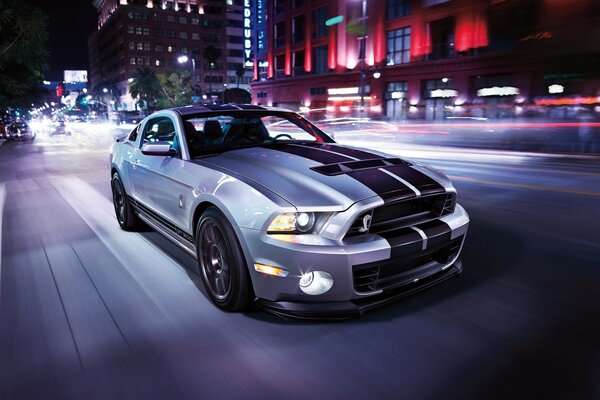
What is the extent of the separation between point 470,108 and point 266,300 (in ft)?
76.7

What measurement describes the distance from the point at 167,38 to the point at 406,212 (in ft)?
394

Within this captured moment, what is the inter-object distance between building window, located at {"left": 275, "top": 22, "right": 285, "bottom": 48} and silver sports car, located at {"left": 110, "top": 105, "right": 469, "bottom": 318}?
54300 mm

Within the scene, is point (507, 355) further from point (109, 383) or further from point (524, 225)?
point (524, 225)

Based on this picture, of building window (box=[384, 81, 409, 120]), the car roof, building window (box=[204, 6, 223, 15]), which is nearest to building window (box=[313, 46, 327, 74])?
building window (box=[384, 81, 409, 120])

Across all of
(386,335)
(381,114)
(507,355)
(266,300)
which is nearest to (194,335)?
(266,300)

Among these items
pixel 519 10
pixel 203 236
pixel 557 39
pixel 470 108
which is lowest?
pixel 203 236

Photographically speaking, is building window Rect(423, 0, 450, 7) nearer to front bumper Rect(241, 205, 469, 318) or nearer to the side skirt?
the side skirt

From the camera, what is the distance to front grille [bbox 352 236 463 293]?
3.02m

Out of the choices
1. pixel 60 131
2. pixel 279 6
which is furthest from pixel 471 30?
pixel 60 131

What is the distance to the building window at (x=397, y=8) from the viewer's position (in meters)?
39.1

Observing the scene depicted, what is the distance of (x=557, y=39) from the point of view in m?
18.2

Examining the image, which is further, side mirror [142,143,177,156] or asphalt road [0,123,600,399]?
side mirror [142,143,177,156]

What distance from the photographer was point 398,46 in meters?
40.2

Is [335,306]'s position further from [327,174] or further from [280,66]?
[280,66]
